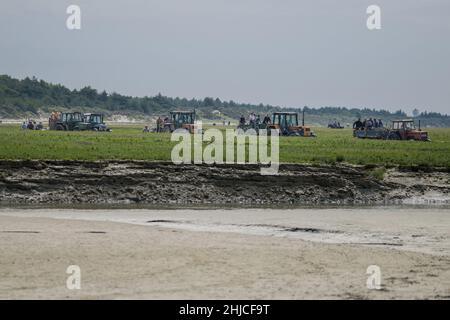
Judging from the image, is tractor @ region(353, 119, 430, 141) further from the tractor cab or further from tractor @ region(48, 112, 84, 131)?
tractor @ region(48, 112, 84, 131)

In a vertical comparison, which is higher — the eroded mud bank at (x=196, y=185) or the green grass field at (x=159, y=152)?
the green grass field at (x=159, y=152)

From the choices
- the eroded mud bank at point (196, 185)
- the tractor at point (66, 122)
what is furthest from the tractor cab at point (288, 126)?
the eroded mud bank at point (196, 185)

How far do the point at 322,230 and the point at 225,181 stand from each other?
10.3 m

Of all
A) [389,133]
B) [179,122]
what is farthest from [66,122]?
[389,133]

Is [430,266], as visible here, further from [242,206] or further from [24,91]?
[24,91]

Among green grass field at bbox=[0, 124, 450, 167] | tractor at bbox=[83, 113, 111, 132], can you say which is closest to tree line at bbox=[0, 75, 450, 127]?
tractor at bbox=[83, 113, 111, 132]

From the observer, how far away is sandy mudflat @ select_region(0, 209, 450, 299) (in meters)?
14.0

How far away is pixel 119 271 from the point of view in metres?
15.3

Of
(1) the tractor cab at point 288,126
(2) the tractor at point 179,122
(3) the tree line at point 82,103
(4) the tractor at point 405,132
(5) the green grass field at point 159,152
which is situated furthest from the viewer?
(3) the tree line at point 82,103

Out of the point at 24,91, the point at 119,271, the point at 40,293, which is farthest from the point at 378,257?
the point at 24,91

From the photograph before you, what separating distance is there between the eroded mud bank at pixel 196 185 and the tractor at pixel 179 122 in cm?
3361

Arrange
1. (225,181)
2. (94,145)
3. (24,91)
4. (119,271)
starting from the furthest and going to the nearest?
(24,91)
(94,145)
(225,181)
(119,271)

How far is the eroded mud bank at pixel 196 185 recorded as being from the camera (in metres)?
30.5

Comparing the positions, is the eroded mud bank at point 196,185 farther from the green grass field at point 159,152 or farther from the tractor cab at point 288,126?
the tractor cab at point 288,126
